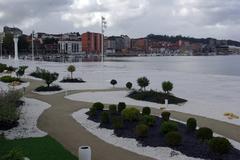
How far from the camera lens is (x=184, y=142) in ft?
47.4

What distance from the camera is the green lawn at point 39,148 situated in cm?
1294

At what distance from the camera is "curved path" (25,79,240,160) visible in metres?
13.6

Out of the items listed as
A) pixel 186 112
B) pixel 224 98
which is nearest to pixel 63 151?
pixel 186 112

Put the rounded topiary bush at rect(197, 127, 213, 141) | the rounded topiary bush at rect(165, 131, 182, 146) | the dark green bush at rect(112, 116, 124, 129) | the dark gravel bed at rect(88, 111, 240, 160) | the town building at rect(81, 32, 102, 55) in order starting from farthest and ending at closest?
the town building at rect(81, 32, 102, 55), the dark green bush at rect(112, 116, 124, 129), the rounded topiary bush at rect(197, 127, 213, 141), the rounded topiary bush at rect(165, 131, 182, 146), the dark gravel bed at rect(88, 111, 240, 160)

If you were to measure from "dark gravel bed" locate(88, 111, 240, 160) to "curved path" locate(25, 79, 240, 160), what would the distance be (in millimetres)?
1081

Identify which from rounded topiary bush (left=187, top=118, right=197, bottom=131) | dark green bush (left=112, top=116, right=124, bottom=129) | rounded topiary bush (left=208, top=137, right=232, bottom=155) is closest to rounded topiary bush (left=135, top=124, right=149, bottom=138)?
dark green bush (left=112, top=116, right=124, bottom=129)

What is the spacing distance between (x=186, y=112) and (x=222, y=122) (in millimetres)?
3415

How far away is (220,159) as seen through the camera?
12.8 meters

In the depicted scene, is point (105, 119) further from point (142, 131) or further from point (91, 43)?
point (91, 43)

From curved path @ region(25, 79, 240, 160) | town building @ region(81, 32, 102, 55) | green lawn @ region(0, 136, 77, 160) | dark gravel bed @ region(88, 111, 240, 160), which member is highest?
town building @ region(81, 32, 102, 55)

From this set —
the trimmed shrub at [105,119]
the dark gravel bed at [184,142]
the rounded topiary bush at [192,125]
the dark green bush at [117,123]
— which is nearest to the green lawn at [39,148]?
the dark green bush at [117,123]

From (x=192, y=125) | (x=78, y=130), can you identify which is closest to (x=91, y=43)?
(x=78, y=130)

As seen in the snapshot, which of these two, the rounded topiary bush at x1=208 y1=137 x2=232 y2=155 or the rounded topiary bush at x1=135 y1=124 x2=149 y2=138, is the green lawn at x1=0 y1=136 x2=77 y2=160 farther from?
the rounded topiary bush at x1=208 y1=137 x2=232 y2=155

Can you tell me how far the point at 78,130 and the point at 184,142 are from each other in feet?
15.7
